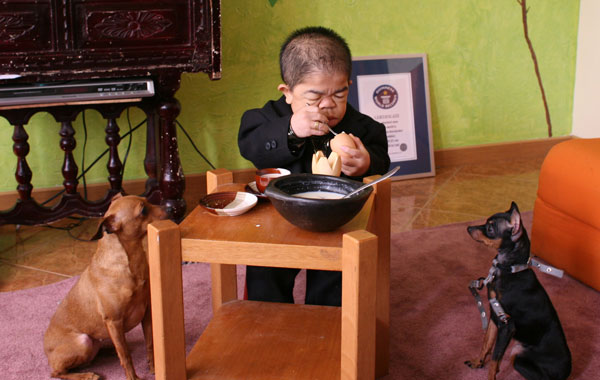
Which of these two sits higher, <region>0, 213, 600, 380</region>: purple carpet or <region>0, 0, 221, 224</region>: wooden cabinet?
<region>0, 0, 221, 224</region>: wooden cabinet

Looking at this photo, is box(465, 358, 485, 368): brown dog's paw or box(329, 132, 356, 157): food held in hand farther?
box(465, 358, 485, 368): brown dog's paw

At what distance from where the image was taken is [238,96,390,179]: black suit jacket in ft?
5.31

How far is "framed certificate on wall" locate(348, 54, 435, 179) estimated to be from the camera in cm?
315

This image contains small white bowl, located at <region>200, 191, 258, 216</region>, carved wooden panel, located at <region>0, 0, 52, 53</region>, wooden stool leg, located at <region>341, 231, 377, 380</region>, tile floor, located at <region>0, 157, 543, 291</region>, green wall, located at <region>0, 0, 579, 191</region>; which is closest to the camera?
wooden stool leg, located at <region>341, 231, 377, 380</region>

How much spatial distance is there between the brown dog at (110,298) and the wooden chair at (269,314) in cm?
21

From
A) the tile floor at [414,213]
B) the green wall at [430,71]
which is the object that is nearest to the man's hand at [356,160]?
the tile floor at [414,213]

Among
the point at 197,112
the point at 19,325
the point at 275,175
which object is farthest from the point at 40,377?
the point at 197,112

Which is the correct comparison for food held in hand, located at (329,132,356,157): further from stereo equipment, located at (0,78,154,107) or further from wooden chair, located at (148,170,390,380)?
stereo equipment, located at (0,78,154,107)

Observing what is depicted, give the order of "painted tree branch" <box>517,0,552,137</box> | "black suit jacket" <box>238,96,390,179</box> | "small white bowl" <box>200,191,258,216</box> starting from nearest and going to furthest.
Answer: "small white bowl" <box>200,191,258,216</box> → "black suit jacket" <box>238,96,390,179</box> → "painted tree branch" <box>517,0,552,137</box>

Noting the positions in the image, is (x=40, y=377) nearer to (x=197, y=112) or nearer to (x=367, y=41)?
(x=197, y=112)

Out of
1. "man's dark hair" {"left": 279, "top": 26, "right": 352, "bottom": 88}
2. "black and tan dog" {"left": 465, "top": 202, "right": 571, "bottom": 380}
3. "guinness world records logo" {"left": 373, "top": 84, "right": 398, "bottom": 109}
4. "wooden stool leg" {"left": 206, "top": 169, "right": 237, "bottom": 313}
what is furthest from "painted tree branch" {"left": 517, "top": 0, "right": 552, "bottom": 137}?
"wooden stool leg" {"left": 206, "top": 169, "right": 237, "bottom": 313}

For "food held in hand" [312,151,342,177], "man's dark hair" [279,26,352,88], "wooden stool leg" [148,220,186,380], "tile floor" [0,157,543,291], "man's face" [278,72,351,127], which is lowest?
"tile floor" [0,157,543,291]

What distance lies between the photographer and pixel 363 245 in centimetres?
105

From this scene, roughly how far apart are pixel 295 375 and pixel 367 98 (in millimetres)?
2137
